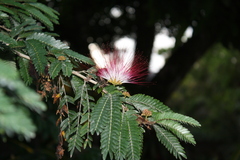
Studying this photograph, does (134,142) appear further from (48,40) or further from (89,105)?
(48,40)

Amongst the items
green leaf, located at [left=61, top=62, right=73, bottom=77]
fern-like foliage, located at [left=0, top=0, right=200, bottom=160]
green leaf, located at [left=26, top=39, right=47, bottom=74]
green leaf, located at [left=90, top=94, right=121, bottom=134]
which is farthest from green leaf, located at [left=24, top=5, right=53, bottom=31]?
green leaf, located at [left=90, top=94, right=121, bottom=134]

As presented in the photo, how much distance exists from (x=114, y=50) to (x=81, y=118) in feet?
1.04

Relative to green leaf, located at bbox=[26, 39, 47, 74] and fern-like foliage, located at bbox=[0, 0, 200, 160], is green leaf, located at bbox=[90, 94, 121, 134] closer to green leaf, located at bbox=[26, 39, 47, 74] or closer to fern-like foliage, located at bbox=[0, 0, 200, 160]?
fern-like foliage, located at bbox=[0, 0, 200, 160]

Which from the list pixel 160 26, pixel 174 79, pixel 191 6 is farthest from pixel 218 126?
pixel 191 6

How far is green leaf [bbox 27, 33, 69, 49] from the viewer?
1101 mm

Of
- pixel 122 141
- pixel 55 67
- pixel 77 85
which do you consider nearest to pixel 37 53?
pixel 55 67

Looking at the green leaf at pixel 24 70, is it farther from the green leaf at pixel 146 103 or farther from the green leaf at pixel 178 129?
the green leaf at pixel 178 129

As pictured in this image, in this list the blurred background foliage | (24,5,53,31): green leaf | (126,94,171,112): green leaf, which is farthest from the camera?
the blurred background foliage

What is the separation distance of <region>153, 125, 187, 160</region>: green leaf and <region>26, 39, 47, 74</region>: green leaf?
0.45m

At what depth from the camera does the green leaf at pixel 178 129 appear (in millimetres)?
947

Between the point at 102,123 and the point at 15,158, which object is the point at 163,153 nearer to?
the point at 15,158

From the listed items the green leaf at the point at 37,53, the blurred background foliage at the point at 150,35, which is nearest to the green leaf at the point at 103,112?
the green leaf at the point at 37,53

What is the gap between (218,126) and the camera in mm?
8500

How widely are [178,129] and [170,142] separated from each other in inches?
2.2
